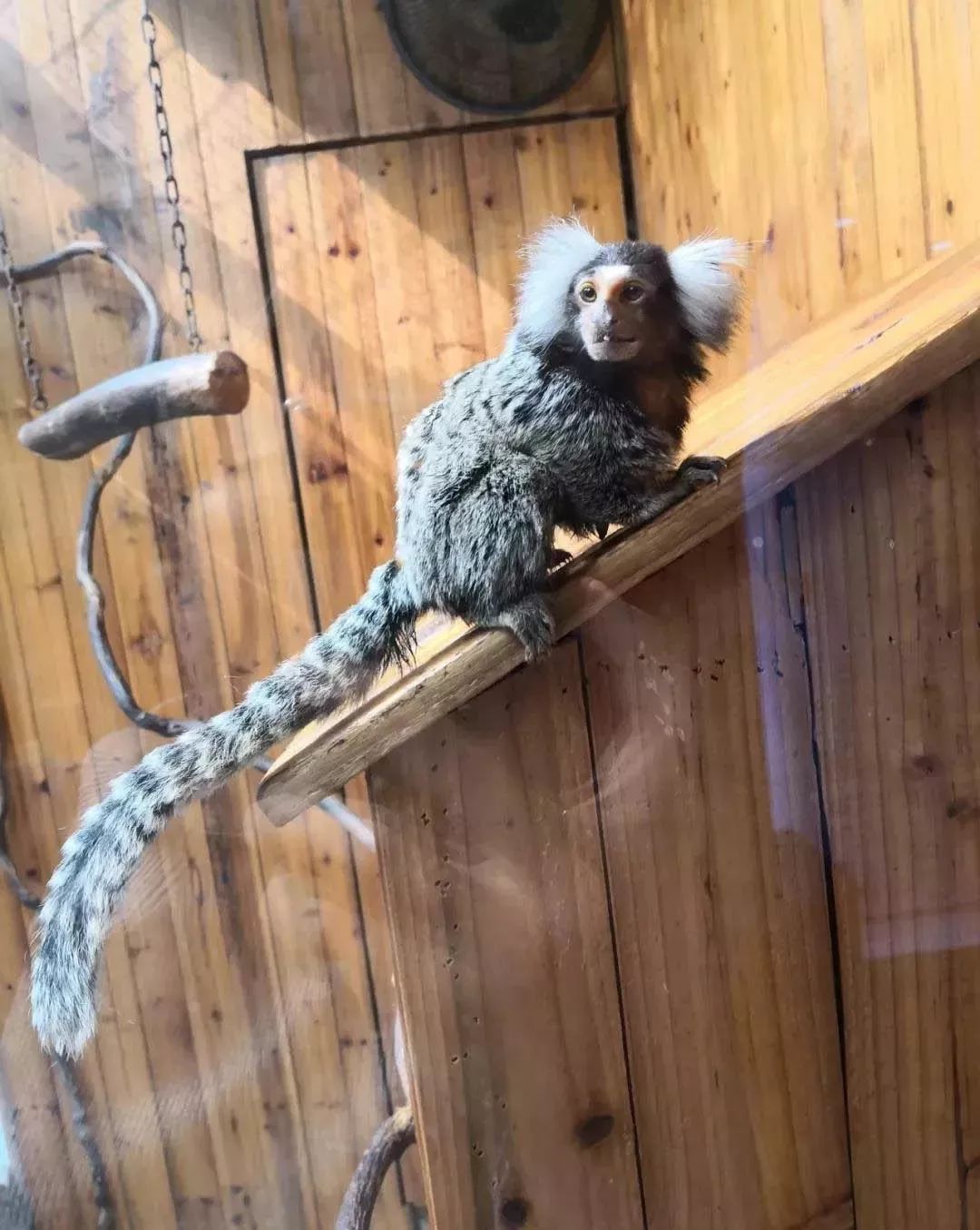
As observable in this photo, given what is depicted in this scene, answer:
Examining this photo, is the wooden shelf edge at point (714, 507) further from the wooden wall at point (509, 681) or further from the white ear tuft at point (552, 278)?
the white ear tuft at point (552, 278)

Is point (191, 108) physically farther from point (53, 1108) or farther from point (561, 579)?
point (53, 1108)

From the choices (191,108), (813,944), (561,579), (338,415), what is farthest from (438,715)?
(191,108)

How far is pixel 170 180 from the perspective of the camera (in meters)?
1.29

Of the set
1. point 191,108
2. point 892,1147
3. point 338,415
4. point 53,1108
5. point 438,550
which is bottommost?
point 53,1108

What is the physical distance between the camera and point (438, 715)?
2.41 ft

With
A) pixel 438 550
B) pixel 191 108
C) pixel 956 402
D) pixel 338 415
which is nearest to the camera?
pixel 956 402

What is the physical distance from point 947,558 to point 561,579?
1.07 ft

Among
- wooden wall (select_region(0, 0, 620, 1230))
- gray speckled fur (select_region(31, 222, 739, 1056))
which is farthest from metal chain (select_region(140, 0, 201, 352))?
gray speckled fur (select_region(31, 222, 739, 1056))

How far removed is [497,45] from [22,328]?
0.80 metres

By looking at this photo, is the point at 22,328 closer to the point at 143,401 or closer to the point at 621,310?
the point at 143,401

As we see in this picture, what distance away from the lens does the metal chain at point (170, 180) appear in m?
1.21

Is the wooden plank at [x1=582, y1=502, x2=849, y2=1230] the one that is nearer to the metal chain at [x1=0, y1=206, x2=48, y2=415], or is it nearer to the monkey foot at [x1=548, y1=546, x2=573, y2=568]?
the monkey foot at [x1=548, y1=546, x2=573, y2=568]

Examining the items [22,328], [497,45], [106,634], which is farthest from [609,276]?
[106,634]

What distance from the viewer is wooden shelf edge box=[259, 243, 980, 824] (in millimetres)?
701
